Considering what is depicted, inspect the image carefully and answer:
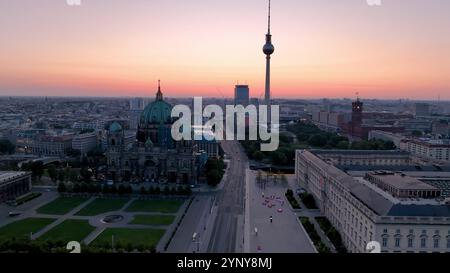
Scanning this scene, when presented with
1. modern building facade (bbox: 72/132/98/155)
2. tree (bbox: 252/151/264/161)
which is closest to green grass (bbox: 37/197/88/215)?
modern building facade (bbox: 72/132/98/155)

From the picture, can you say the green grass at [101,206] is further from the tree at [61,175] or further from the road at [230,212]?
the road at [230,212]

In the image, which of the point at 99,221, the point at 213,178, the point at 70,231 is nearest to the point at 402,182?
the point at 213,178

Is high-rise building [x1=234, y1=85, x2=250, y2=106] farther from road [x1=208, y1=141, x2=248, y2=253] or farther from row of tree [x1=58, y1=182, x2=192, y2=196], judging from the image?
row of tree [x1=58, y1=182, x2=192, y2=196]

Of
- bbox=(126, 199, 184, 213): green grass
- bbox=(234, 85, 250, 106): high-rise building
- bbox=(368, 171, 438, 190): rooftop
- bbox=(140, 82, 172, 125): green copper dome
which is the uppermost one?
bbox=(234, 85, 250, 106): high-rise building

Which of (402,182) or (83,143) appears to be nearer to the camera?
(402,182)

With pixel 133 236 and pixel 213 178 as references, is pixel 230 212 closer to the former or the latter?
pixel 133 236
